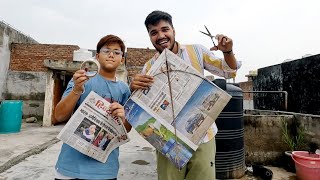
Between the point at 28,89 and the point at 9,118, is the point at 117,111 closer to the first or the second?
the point at 9,118

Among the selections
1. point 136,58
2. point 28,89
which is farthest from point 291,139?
point 28,89

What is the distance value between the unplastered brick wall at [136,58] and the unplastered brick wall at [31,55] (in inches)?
105

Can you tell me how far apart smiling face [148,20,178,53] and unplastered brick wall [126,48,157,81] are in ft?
24.5

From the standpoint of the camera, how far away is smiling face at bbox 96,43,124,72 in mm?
1292

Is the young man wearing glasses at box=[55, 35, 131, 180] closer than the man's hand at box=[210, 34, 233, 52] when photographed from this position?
Yes

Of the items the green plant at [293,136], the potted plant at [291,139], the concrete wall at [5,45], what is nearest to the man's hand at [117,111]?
the potted plant at [291,139]

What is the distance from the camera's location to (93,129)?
1.18m

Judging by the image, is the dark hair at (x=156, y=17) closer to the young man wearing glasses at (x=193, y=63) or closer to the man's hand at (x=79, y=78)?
the young man wearing glasses at (x=193, y=63)

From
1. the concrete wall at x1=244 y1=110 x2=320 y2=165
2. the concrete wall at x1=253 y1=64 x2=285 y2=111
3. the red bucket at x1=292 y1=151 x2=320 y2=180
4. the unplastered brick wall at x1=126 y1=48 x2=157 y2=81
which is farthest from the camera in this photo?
the unplastered brick wall at x1=126 y1=48 x2=157 y2=81

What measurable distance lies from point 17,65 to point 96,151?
378 inches

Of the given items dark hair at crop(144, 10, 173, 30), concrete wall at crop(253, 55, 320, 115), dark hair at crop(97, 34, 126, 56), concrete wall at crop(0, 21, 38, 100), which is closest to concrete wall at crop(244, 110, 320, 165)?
concrete wall at crop(253, 55, 320, 115)

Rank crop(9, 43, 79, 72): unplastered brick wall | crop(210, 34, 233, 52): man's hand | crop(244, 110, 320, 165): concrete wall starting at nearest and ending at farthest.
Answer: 1. crop(210, 34, 233, 52): man's hand
2. crop(244, 110, 320, 165): concrete wall
3. crop(9, 43, 79, 72): unplastered brick wall

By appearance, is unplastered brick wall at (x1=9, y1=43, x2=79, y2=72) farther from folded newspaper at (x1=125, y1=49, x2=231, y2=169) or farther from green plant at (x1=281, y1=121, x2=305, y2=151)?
folded newspaper at (x1=125, y1=49, x2=231, y2=169)

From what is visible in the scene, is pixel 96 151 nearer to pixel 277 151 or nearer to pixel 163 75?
pixel 163 75
